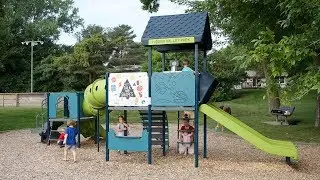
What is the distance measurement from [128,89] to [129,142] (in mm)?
1489

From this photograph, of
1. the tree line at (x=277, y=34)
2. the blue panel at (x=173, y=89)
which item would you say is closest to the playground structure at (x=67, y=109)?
the blue panel at (x=173, y=89)

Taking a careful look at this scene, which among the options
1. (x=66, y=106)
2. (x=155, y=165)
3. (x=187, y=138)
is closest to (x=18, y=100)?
(x=66, y=106)

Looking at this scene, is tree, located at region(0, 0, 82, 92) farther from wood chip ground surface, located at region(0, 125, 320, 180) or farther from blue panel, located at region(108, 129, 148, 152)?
blue panel, located at region(108, 129, 148, 152)

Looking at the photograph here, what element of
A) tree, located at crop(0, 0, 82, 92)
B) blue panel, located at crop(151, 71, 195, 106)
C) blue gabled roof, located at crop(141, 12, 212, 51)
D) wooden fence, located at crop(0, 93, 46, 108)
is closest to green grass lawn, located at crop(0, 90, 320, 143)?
wooden fence, located at crop(0, 93, 46, 108)

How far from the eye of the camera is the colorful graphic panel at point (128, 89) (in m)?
12.3

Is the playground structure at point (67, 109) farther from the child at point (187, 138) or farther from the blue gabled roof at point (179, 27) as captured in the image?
the blue gabled roof at point (179, 27)

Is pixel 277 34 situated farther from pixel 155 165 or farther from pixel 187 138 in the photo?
pixel 155 165

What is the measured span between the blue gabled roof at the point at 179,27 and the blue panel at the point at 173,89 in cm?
100

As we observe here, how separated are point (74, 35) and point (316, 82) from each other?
218ft

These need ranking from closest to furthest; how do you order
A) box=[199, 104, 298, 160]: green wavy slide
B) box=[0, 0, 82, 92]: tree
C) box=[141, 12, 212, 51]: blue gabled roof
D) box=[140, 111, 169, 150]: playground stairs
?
1. box=[199, 104, 298, 160]: green wavy slide
2. box=[141, 12, 212, 51]: blue gabled roof
3. box=[140, 111, 169, 150]: playground stairs
4. box=[0, 0, 82, 92]: tree

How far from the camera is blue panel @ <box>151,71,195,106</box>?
11.7 m

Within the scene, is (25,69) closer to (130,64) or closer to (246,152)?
(130,64)

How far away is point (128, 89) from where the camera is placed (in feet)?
40.8

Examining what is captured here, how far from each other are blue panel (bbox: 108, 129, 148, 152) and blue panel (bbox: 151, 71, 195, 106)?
103 centimetres
